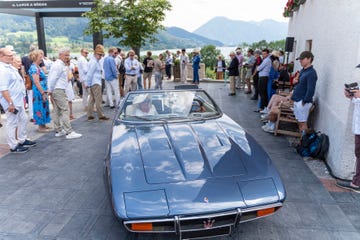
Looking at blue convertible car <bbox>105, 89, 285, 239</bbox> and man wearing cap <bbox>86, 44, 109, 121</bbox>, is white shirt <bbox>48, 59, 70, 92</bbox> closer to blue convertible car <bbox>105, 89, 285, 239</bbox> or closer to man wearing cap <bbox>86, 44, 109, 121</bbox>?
man wearing cap <bbox>86, 44, 109, 121</bbox>

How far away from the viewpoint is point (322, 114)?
17.1 feet

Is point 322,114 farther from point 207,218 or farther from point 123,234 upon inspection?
point 123,234

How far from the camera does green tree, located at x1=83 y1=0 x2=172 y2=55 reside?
10.6m

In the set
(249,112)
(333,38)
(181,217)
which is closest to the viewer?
(181,217)

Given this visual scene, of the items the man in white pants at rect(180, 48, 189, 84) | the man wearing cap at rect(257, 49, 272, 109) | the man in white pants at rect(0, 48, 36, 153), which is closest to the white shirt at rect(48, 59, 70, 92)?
the man in white pants at rect(0, 48, 36, 153)

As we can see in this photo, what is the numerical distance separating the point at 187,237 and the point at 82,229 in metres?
1.26

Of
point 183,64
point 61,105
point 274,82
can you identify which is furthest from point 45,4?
point 274,82

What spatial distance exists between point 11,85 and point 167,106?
3.02m

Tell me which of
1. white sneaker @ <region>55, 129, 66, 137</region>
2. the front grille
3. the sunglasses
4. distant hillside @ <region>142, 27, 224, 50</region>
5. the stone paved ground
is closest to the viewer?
the front grille

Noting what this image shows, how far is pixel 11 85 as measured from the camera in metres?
5.02

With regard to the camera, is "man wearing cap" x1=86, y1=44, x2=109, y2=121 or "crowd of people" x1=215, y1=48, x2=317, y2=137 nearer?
"crowd of people" x1=215, y1=48, x2=317, y2=137

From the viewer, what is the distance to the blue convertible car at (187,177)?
2346mm

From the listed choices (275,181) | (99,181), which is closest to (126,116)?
(99,181)

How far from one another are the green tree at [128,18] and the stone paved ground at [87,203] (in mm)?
6613
